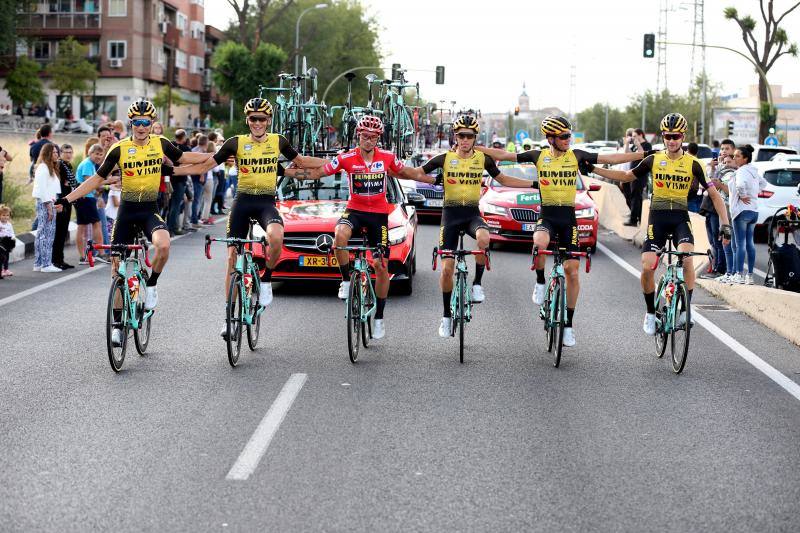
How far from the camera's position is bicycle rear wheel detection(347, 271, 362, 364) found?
9.81 meters

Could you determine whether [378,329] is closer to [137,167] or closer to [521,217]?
[137,167]

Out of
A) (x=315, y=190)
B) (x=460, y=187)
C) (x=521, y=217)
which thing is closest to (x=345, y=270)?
(x=460, y=187)

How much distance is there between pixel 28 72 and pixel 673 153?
61.9 meters

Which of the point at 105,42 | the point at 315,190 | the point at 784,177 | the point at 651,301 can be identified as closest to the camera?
the point at 651,301

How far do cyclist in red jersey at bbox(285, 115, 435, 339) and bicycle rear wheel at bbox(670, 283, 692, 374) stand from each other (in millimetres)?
2287

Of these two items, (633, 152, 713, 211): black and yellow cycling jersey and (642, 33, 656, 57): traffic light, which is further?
(642, 33, 656, 57): traffic light

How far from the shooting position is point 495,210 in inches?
803

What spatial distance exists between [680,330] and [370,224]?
2.69 meters

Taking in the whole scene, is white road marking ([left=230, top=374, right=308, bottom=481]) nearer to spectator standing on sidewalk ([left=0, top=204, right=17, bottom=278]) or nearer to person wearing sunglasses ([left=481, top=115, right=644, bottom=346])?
person wearing sunglasses ([left=481, top=115, right=644, bottom=346])

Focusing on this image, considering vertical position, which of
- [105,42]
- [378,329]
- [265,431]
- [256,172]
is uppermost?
[105,42]

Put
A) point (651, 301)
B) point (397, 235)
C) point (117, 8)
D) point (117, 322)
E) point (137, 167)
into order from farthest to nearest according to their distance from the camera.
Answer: point (117, 8) < point (397, 235) < point (651, 301) < point (137, 167) < point (117, 322)

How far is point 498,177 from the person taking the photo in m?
10.6

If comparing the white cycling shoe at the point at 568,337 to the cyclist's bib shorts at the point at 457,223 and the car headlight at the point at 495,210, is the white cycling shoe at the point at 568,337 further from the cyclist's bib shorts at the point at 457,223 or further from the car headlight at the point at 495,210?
the car headlight at the point at 495,210

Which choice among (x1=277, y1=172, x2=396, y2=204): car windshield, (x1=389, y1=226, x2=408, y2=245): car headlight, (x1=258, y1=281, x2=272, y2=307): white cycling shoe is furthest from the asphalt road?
(x1=277, y1=172, x2=396, y2=204): car windshield
